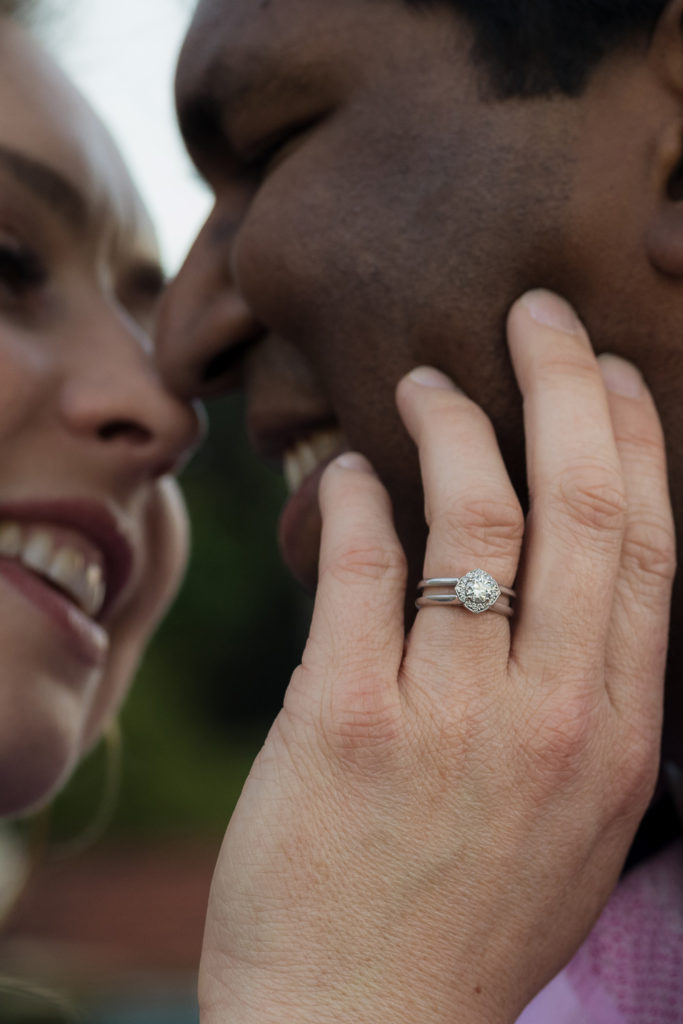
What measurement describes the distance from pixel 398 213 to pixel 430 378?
29cm

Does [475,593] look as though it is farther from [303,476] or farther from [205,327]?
[205,327]

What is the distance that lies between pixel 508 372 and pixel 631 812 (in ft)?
2.42

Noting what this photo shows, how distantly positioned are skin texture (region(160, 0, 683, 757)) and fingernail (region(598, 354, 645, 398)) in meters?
0.02

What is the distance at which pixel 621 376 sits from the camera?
61.0 inches

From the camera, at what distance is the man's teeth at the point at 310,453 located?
1952 millimetres

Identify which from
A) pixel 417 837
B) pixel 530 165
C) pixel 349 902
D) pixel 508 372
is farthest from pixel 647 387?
pixel 349 902

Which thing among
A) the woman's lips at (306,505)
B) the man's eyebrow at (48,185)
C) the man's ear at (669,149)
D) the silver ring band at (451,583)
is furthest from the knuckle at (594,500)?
the man's eyebrow at (48,185)

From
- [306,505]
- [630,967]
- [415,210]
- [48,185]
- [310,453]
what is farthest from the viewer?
[48,185]

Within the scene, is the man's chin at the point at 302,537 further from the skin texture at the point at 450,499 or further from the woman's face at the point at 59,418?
the woman's face at the point at 59,418

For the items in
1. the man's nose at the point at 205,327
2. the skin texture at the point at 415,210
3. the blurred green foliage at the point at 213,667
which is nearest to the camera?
the skin texture at the point at 415,210

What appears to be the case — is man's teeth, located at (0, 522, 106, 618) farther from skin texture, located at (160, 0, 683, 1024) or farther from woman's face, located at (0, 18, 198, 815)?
skin texture, located at (160, 0, 683, 1024)

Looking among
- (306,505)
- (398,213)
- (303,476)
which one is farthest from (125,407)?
(398,213)

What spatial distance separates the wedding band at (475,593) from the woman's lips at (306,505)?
1.66 ft

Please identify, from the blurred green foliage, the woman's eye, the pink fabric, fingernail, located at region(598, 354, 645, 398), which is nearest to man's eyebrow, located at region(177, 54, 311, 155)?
the woman's eye
